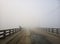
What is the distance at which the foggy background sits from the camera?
12.3ft

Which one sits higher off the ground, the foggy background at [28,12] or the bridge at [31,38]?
the foggy background at [28,12]

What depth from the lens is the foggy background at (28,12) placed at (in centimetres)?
374

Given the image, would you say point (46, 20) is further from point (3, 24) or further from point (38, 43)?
point (3, 24)

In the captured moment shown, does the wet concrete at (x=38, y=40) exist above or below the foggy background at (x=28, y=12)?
below

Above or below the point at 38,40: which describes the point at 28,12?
above

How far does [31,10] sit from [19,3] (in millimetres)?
393

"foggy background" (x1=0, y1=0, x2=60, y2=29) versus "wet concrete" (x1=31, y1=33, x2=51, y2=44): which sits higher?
"foggy background" (x1=0, y1=0, x2=60, y2=29)

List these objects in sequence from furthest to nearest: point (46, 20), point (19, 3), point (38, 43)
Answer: point (46, 20)
point (19, 3)
point (38, 43)

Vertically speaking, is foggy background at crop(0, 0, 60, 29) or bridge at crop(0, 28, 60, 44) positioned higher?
foggy background at crop(0, 0, 60, 29)

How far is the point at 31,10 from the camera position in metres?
3.79

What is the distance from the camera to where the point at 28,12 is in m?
3.80

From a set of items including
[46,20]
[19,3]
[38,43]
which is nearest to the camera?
[38,43]

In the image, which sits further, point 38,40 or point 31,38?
point 31,38

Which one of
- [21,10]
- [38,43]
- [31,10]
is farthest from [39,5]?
[38,43]
